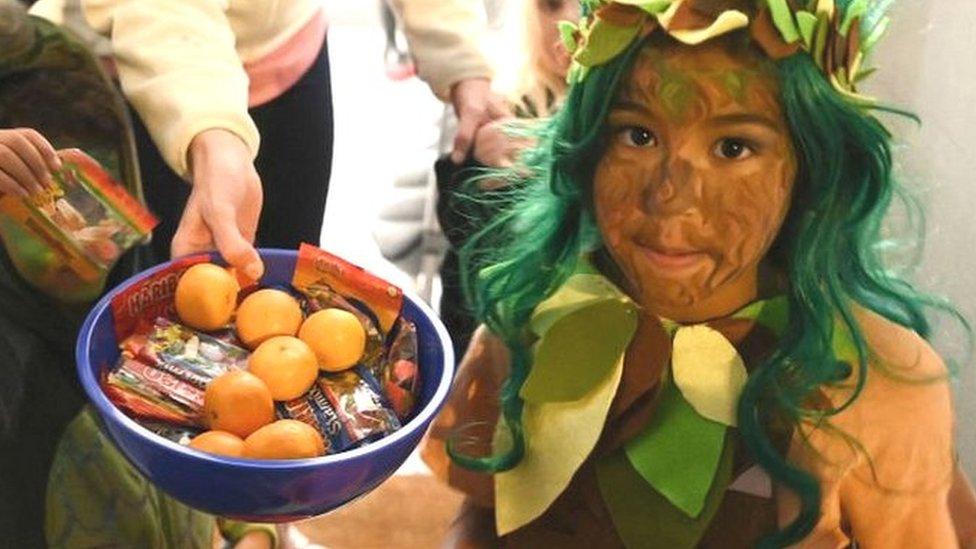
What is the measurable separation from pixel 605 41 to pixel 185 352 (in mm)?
276

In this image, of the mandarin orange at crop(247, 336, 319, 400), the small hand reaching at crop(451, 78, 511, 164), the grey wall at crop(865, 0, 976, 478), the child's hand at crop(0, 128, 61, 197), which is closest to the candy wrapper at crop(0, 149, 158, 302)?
the child's hand at crop(0, 128, 61, 197)

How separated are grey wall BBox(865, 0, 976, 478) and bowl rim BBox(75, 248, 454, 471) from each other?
0.37 meters

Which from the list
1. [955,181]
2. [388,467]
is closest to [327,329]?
[388,467]

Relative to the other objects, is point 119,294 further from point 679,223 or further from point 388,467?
point 679,223

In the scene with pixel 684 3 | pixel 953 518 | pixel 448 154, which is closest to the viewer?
pixel 684 3

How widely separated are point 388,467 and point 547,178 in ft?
0.59

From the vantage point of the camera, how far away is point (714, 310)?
24.8 inches

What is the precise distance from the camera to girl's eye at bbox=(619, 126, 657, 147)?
587mm

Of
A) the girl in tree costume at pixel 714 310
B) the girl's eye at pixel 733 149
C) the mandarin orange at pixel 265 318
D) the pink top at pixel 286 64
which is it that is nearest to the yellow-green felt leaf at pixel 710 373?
the girl in tree costume at pixel 714 310

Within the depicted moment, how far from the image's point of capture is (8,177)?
2.10ft

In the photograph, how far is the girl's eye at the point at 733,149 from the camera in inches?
22.3

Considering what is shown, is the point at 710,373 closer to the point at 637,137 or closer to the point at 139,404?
the point at 637,137

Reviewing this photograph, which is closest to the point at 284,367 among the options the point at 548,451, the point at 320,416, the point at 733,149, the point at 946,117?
A: the point at 320,416

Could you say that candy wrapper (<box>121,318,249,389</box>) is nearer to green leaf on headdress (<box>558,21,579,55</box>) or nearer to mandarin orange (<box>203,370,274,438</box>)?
mandarin orange (<box>203,370,274,438</box>)
